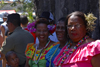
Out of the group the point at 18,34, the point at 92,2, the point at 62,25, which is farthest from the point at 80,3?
the point at 18,34

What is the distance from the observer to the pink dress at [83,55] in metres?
2.00

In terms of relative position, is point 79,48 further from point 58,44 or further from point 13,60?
point 13,60

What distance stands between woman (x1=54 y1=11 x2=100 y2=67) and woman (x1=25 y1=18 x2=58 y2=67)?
21.0 inches

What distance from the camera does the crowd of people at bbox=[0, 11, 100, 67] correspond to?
6.86 ft

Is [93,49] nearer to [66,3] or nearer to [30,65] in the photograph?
[30,65]

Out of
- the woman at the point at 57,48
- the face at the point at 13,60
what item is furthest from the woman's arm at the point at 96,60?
the face at the point at 13,60

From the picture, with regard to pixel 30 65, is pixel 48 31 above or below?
above

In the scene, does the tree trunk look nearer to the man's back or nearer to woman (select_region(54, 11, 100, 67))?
the man's back

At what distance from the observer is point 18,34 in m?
3.85

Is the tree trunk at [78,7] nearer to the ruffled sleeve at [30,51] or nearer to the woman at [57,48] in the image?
the woman at [57,48]

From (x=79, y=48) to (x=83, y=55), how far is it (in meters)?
0.16

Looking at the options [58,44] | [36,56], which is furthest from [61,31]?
[36,56]

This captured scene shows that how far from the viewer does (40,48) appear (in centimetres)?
320

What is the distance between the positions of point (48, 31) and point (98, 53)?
4.91 ft
